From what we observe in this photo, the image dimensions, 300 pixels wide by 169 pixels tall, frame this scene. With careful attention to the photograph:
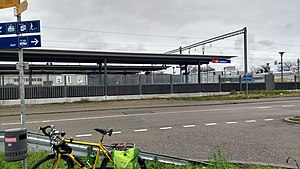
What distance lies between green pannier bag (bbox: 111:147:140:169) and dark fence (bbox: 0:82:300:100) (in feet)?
63.6

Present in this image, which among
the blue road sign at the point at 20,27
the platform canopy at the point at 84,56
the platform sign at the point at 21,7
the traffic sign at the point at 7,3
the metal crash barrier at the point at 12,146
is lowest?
the metal crash barrier at the point at 12,146

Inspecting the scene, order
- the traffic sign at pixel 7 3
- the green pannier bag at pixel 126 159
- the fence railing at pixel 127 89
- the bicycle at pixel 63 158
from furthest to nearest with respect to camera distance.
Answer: the fence railing at pixel 127 89 → the traffic sign at pixel 7 3 → the bicycle at pixel 63 158 → the green pannier bag at pixel 126 159

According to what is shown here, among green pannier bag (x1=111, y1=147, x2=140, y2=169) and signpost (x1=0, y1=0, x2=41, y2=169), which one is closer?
green pannier bag (x1=111, y1=147, x2=140, y2=169)

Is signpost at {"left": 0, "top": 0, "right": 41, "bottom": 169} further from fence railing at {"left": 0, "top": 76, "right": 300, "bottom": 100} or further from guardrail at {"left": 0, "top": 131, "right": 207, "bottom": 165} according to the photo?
fence railing at {"left": 0, "top": 76, "right": 300, "bottom": 100}

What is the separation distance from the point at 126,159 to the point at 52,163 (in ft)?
4.05

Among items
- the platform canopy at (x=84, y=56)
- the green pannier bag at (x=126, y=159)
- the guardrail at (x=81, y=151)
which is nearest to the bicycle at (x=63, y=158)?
the green pannier bag at (x=126, y=159)

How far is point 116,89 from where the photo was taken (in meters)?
23.7

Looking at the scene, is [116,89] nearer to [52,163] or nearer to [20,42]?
[20,42]

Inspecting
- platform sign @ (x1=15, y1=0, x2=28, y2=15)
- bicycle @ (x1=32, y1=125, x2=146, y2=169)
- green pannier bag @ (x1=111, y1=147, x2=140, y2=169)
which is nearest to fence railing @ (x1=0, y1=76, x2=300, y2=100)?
platform sign @ (x1=15, y1=0, x2=28, y2=15)

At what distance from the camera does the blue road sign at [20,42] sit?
401 centimetres

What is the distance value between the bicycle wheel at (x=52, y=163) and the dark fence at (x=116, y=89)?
18.6 metres

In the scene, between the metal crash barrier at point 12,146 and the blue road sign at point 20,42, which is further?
the blue road sign at point 20,42

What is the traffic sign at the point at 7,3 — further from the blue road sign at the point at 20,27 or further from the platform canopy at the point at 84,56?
the platform canopy at the point at 84,56

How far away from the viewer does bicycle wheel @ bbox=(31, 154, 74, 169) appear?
3730 millimetres
